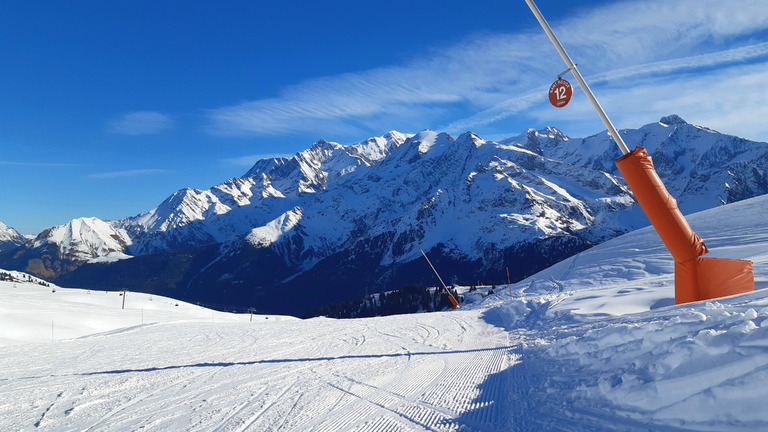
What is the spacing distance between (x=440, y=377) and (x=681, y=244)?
23.9 ft

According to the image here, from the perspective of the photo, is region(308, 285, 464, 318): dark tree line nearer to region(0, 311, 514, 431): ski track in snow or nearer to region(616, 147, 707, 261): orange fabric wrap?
region(0, 311, 514, 431): ski track in snow

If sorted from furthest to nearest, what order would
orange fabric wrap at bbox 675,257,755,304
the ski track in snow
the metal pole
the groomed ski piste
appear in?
orange fabric wrap at bbox 675,257,755,304 < the metal pole < the ski track in snow < the groomed ski piste

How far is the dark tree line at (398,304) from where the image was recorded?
12294cm

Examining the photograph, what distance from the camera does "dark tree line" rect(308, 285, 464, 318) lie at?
122944 mm

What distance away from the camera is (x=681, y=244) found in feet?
34.3

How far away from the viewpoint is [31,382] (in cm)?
1088

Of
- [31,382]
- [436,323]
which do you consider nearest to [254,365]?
[31,382]

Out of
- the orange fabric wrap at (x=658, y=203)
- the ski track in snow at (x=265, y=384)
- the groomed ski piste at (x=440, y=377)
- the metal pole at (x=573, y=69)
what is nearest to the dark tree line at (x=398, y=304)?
the groomed ski piste at (x=440, y=377)

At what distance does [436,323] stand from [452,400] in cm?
1236

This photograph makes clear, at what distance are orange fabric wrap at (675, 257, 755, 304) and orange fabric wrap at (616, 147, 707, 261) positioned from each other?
1.20 feet

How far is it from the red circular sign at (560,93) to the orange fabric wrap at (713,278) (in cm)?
574

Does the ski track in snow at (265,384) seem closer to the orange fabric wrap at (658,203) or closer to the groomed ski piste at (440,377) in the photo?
the groomed ski piste at (440,377)

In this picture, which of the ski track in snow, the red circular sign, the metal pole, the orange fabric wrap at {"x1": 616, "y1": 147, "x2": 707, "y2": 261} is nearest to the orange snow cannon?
the orange fabric wrap at {"x1": 616, "y1": 147, "x2": 707, "y2": 261}

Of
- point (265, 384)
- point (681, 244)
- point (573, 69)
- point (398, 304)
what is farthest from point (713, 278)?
point (398, 304)
